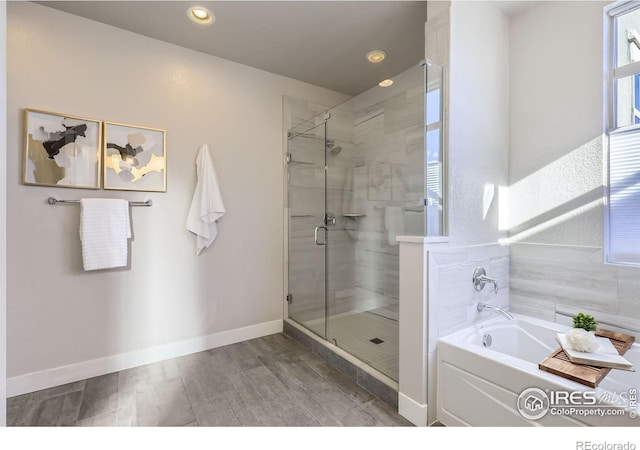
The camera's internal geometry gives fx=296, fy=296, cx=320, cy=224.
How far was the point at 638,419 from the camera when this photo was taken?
106 cm

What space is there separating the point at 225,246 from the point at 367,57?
2107mm

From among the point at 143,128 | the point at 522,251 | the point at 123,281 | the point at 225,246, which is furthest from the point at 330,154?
the point at 123,281

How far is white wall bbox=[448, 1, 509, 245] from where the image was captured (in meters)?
1.78

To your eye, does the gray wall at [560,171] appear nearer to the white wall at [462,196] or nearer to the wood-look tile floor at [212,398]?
the white wall at [462,196]

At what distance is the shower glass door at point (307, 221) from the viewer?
2898 mm

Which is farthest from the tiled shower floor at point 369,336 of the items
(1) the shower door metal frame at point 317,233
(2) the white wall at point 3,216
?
(2) the white wall at point 3,216

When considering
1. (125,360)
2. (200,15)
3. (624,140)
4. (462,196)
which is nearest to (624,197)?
(624,140)

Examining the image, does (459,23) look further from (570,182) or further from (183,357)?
(183,357)

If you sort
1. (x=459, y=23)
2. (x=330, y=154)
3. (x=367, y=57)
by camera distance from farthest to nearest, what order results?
(x=330, y=154) < (x=367, y=57) < (x=459, y=23)

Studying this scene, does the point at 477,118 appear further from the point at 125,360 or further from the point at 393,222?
the point at 125,360

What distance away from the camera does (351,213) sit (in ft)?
9.40

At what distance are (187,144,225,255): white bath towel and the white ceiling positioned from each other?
34.6 inches

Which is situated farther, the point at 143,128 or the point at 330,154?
the point at 330,154

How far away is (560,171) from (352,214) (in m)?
1.58
